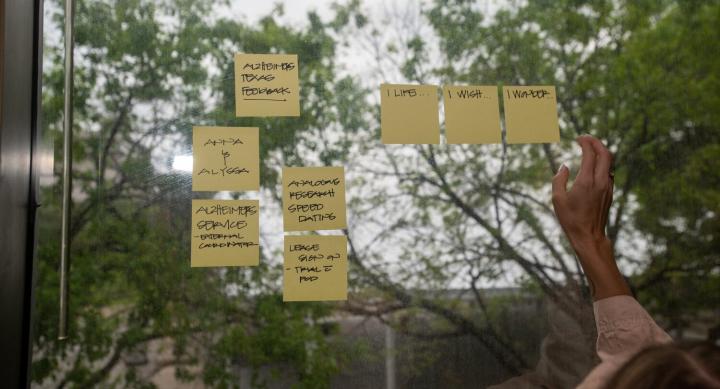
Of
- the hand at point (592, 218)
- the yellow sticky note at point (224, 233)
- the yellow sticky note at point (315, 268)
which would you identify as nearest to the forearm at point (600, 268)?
the hand at point (592, 218)

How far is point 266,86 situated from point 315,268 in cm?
41

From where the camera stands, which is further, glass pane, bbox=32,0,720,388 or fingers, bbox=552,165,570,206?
glass pane, bbox=32,0,720,388

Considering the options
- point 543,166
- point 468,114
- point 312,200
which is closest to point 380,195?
point 312,200

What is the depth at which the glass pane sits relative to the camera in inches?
46.6

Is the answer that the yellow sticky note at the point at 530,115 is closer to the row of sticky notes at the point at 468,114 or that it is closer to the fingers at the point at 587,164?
the row of sticky notes at the point at 468,114

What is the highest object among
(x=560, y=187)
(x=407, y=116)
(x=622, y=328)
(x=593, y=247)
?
(x=407, y=116)

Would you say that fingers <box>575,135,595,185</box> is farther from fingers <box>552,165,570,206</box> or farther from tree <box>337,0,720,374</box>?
tree <box>337,0,720,374</box>

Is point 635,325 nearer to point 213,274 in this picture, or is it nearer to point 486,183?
point 486,183

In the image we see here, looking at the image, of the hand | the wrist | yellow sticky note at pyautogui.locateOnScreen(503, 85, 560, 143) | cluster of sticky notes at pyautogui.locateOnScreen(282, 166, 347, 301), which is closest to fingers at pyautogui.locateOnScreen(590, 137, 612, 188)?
the hand

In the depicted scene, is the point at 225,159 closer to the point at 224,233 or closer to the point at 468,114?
the point at 224,233

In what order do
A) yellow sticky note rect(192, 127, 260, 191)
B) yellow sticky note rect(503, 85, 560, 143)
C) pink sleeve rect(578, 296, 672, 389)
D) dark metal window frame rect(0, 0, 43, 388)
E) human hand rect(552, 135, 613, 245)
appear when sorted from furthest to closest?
yellow sticky note rect(503, 85, 560, 143)
yellow sticky note rect(192, 127, 260, 191)
dark metal window frame rect(0, 0, 43, 388)
human hand rect(552, 135, 613, 245)
pink sleeve rect(578, 296, 672, 389)

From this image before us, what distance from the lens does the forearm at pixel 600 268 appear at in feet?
2.99

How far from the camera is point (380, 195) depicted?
127 cm

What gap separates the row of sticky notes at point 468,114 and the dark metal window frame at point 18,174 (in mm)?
735
